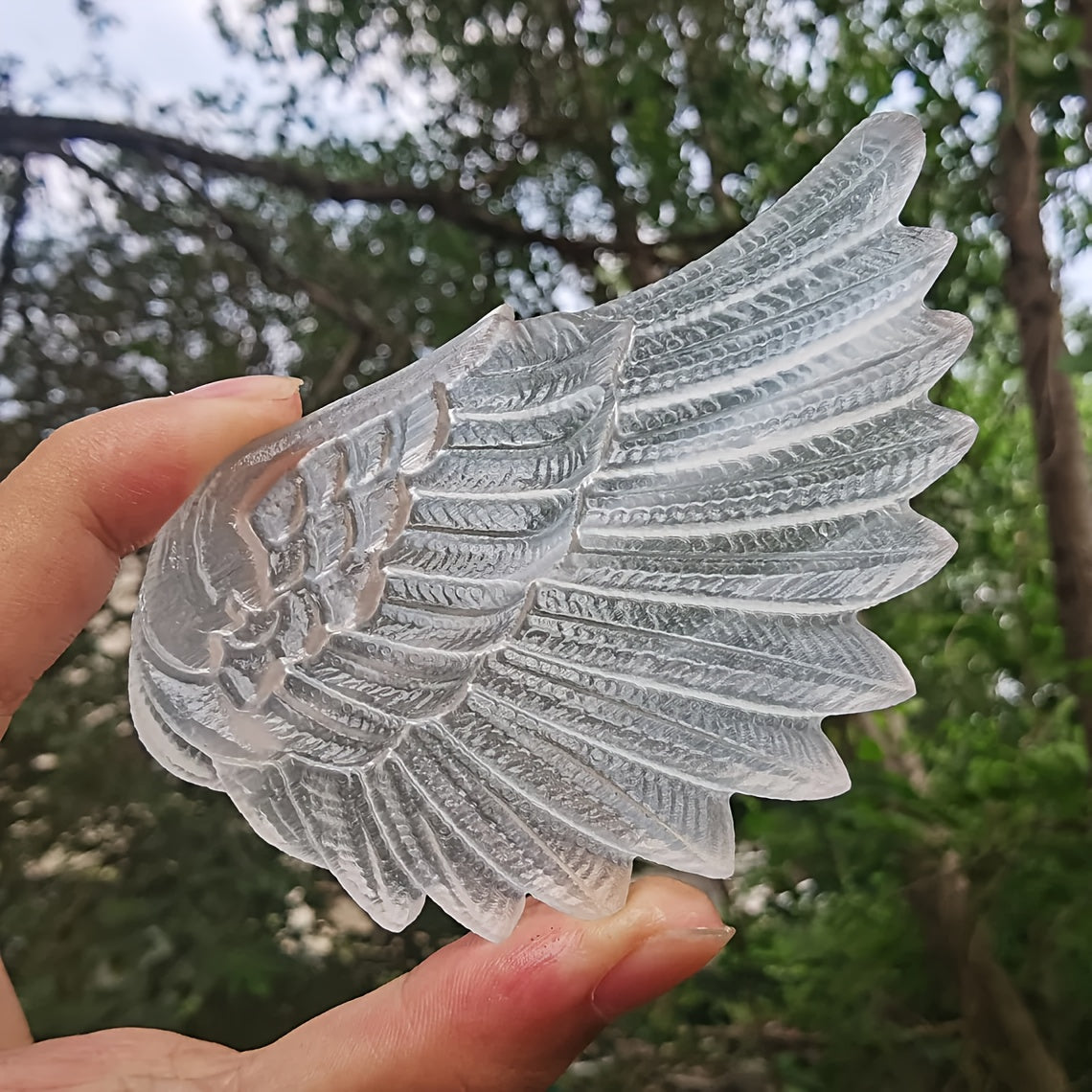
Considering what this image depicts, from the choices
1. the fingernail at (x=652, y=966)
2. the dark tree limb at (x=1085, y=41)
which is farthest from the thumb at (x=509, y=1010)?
the dark tree limb at (x=1085, y=41)

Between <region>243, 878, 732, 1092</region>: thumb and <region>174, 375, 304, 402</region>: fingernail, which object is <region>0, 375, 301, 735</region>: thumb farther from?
<region>243, 878, 732, 1092</region>: thumb

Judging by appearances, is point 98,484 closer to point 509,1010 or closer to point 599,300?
point 509,1010

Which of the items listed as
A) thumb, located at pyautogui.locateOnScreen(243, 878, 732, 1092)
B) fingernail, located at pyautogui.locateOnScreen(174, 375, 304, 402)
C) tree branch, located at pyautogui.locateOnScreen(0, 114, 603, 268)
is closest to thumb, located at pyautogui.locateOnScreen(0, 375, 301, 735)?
fingernail, located at pyautogui.locateOnScreen(174, 375, 304, 402)

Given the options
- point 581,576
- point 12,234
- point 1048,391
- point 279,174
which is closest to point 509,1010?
point 581,576

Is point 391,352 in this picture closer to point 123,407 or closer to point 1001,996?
point 123,407

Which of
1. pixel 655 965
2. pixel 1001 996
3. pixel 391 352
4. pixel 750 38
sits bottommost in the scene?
pixel 1001 996

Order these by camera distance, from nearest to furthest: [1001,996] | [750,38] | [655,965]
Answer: [655,965] < [1001,996] < [750,38]

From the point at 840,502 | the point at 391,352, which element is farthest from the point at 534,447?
the point at 391,352
